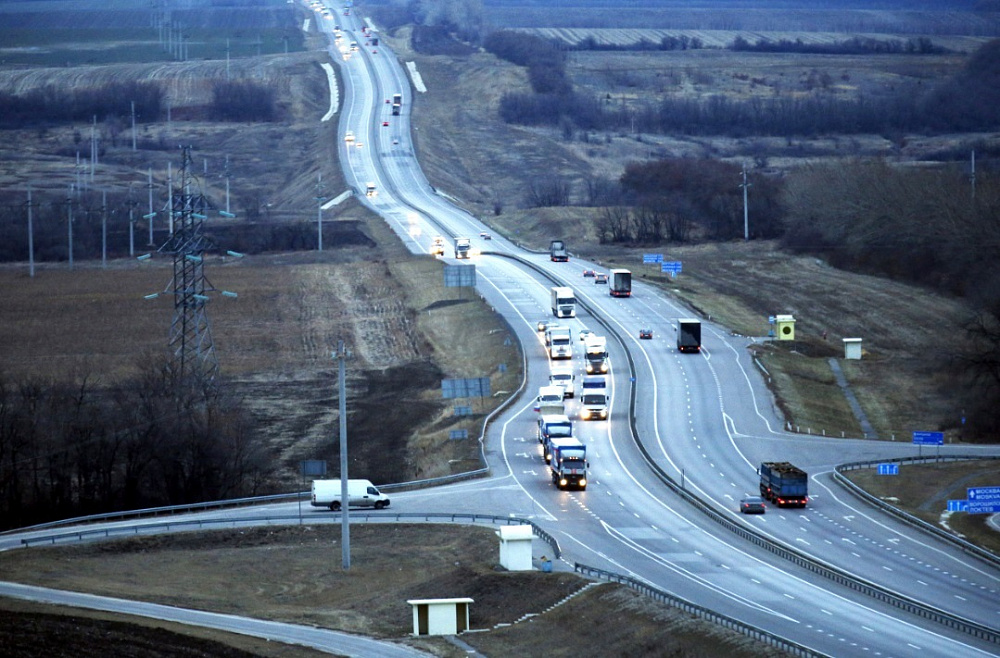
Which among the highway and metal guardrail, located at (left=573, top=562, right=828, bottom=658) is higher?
metal guardrail, located at (left=573, top=562, right=828, bottom=658)

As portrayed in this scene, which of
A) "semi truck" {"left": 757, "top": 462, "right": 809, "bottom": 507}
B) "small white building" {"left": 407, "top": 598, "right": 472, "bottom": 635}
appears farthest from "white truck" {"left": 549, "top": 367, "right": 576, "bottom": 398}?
"small white building" {"left": 407, "top": 598, "right": 472, "bottom": 635}

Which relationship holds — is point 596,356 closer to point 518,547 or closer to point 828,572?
point 518,547

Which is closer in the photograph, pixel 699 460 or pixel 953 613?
pixel 953 613

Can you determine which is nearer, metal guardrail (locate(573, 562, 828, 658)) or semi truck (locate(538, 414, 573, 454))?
metal guardrail (locate(573, 562, 828, 658))

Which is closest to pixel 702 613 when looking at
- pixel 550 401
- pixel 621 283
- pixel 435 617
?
pixel 435 617

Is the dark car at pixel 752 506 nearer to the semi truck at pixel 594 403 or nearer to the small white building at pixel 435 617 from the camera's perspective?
the semi truck at pixel 594 403

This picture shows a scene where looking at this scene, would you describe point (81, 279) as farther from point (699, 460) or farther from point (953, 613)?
point (953, 613)

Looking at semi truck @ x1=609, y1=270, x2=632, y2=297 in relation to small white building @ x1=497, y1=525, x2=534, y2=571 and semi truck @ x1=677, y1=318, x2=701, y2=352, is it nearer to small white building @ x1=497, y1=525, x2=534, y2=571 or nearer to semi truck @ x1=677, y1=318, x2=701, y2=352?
semi truck @ x1=677, y1=318, x2=701, y2=352

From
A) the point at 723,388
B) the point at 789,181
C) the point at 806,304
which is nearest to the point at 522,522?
the point at 723,388
